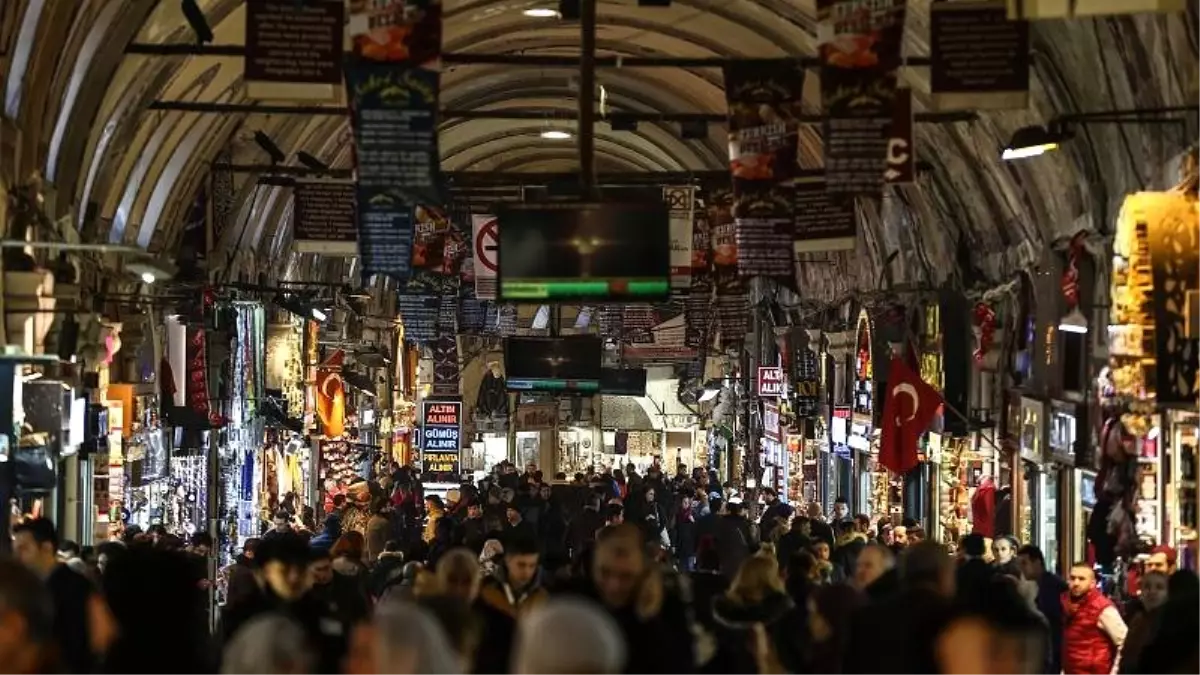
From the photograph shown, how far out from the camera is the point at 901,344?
1163 inches

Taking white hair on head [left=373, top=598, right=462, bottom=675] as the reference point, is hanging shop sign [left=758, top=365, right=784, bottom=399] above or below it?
above

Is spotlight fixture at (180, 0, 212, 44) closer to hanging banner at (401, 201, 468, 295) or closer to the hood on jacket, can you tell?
hanging banner at (401, 201, 468, 295)

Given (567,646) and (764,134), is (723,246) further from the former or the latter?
(567,646)

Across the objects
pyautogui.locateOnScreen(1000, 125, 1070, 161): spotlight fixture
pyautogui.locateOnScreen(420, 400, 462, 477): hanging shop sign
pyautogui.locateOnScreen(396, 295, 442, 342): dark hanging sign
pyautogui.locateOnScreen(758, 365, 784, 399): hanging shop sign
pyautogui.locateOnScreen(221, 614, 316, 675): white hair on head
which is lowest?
pyautogui.locateOnScreen(420, 400, 462, 477): hanging shop sign

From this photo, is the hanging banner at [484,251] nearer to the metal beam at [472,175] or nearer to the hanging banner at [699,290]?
the metal beam at [472,175]

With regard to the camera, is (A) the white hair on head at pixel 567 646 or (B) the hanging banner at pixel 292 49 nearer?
(A) the white hair on head at pixel 567 646

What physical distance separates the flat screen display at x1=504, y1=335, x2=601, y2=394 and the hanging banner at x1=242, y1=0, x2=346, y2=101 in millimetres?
23476

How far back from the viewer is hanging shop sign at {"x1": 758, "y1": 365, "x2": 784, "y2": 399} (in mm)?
39969

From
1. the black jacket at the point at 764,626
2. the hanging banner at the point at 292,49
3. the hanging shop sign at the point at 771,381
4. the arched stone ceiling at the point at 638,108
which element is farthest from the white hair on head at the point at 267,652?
the hanging shop sign at the point at 771,381

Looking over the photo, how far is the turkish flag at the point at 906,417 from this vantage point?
25266mm

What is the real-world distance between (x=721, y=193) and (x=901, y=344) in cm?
297

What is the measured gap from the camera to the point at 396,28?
16.1 metres

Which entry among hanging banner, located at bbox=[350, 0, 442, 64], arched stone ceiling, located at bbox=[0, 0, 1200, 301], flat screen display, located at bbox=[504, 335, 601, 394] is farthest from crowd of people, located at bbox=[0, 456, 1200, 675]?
flat screen display, located at bbox=[504, 335, 601, 394]

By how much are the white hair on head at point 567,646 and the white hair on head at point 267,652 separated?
816 millimetres
